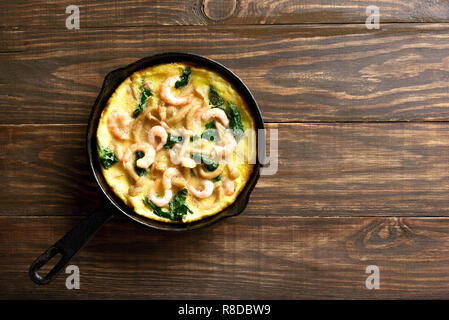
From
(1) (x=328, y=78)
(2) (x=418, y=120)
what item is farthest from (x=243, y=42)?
(2) (x=418, y=120)

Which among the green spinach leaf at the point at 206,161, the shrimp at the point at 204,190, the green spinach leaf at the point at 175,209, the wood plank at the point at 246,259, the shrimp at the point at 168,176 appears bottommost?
the wood plank at the point at 246,259

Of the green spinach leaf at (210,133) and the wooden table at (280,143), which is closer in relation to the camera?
the green spinach leaf at (210,133)

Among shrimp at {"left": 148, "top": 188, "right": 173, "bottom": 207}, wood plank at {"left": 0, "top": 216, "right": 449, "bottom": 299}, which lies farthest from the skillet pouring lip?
wood plank at {"left": 0, "top": 216, "right": 449, "bottom": 299}

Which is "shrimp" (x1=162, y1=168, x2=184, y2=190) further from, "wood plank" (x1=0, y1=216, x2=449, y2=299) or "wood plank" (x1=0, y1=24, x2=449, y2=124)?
"wood plank" (x1=0, y1=24, x2=449, y2=124)

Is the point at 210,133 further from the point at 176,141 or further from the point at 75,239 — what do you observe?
the point at 75,239

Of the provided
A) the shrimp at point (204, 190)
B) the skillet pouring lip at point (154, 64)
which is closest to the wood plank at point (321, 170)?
the skillet pouring lip at point (154, 64)

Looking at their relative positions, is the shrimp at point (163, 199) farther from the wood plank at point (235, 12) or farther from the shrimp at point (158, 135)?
the wood plank at point (235, 12)
